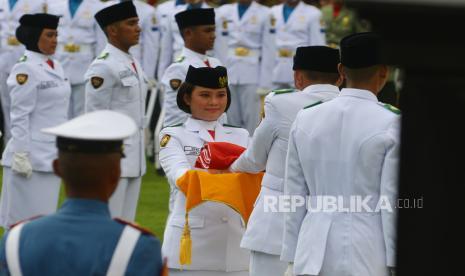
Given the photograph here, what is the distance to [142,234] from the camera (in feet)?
11.3

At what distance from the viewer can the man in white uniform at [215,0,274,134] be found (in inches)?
615

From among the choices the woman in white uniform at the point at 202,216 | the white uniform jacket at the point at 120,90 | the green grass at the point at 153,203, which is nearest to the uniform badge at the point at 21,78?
the white uniform jacket at the point at 120,90

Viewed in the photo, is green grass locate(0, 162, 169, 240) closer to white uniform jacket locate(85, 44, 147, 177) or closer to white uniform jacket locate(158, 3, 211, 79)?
white uniform jacket locate(158, 3, 211, 79)

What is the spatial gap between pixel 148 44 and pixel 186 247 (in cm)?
968

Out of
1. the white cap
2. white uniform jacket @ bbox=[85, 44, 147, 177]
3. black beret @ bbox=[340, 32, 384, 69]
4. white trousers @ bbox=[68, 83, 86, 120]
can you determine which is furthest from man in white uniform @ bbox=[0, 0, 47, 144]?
the white cap

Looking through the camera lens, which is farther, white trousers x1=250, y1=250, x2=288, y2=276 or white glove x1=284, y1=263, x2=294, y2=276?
white trousers x1=250, y1=250, x2=288, y2=276

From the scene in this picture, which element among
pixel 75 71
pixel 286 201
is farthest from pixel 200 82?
pixel 75 71

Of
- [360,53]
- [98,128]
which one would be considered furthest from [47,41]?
[98,128]

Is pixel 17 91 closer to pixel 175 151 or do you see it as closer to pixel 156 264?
pixel 175 151

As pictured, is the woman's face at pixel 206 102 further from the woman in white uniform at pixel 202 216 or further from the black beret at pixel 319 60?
the black beret at pixel 319 60

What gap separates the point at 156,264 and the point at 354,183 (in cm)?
171

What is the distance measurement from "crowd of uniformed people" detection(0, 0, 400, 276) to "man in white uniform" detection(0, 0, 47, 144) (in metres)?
1.02

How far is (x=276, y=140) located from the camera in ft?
19.3

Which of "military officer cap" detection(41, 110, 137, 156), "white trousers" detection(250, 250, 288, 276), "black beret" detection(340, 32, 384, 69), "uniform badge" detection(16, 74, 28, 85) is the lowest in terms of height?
"white trousers" detection(250, 250, 288, 276)
